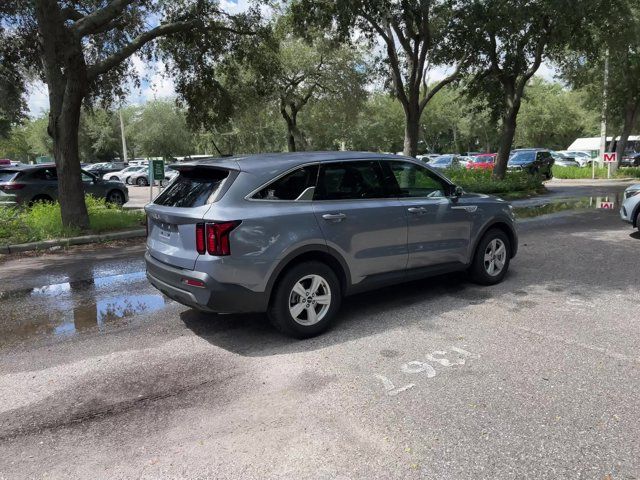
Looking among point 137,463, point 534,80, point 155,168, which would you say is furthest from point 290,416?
point 534,80

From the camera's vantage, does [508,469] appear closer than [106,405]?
Yes

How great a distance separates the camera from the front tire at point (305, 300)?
4652mm

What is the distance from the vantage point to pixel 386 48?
56.5ft

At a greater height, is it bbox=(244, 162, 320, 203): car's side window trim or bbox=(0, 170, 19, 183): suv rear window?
bbox=(0, 170, 19, 183): suv rear window

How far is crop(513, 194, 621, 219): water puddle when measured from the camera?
47.9ft

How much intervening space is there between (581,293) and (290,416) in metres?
4.43

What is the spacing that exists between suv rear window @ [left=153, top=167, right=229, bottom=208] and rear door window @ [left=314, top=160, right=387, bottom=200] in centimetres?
97

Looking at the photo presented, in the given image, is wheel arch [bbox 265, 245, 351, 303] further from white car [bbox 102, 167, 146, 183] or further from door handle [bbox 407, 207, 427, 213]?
white car [bbox 102, 167, 146, 183]

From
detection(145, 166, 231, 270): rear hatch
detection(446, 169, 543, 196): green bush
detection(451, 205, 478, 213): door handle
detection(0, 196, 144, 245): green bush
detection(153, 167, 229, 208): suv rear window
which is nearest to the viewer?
detection(145, 166, 231, 270): rear hatch

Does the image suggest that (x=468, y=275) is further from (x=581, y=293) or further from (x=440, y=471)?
(x=440, y=471)

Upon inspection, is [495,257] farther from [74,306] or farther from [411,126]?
[411,126]

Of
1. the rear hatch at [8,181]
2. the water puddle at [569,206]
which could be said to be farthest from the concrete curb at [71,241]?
the water puddle at [569,206]

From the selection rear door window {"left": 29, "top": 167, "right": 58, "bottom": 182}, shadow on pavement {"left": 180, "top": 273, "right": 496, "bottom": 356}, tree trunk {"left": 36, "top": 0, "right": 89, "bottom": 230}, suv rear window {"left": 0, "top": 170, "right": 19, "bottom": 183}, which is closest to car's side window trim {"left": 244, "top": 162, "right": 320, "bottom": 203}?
shadow on pavement {"left": 180, "top": 273, "right": 496, "bottom": 356}

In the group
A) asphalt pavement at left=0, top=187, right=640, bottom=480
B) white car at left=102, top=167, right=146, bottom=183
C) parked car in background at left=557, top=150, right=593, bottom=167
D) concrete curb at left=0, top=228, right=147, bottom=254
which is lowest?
asphalt pavement at left=0, top=187, right=640, bottom=480
